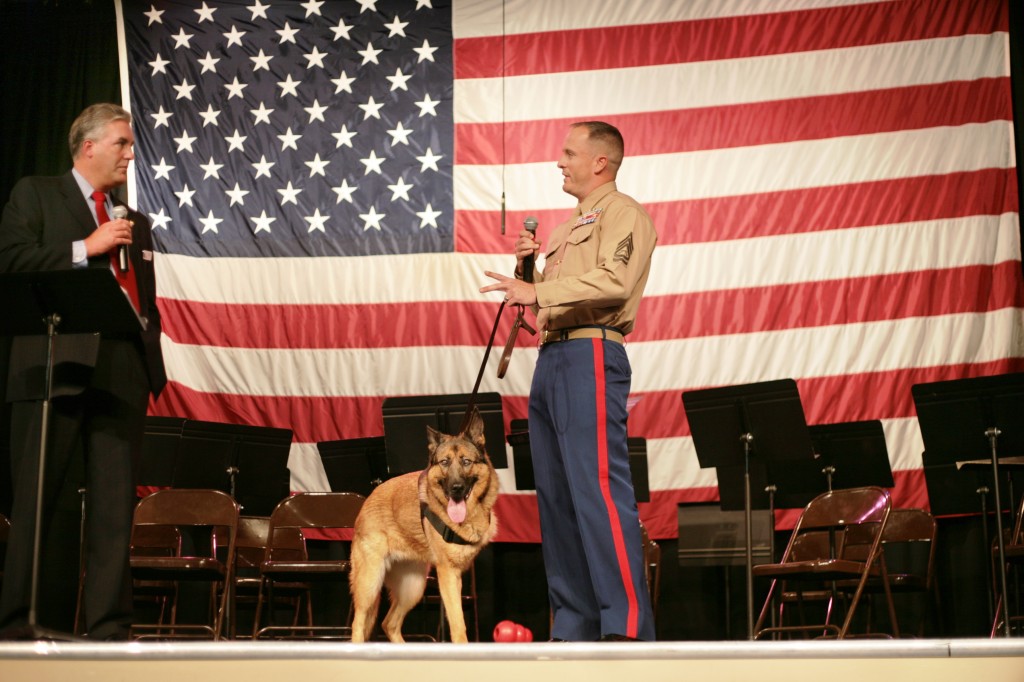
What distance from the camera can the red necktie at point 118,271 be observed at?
350cm

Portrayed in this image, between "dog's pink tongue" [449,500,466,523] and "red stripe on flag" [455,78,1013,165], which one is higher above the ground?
"red stripe on flag" [455,78,1013,165]

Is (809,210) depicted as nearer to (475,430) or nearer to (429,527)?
(475,430)

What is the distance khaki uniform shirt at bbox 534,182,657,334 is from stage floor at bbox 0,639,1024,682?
190 centimetres

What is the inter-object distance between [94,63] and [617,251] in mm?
5393

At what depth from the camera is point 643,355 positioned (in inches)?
280

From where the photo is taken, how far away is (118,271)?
3508 millimetres

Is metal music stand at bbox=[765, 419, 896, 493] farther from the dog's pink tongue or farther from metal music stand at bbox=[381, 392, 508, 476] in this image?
the dog's pink tongue

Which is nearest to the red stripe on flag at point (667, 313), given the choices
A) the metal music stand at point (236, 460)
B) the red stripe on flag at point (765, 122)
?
the red stripe on flag at point (765, 122)

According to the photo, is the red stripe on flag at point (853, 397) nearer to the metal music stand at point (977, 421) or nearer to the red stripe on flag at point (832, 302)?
the red stripe on flag at point (832, 302)

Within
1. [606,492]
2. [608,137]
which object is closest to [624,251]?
[608,137]

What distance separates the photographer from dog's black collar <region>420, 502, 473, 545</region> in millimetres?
5156

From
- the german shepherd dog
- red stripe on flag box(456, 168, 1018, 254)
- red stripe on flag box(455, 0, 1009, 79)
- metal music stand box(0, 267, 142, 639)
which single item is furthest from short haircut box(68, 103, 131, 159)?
red stripe on flag box(455, 0, 1009, 79)

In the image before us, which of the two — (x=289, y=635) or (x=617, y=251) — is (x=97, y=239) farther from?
(x=289, y=635)

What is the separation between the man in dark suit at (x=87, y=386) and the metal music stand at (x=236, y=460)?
99.2 inches
